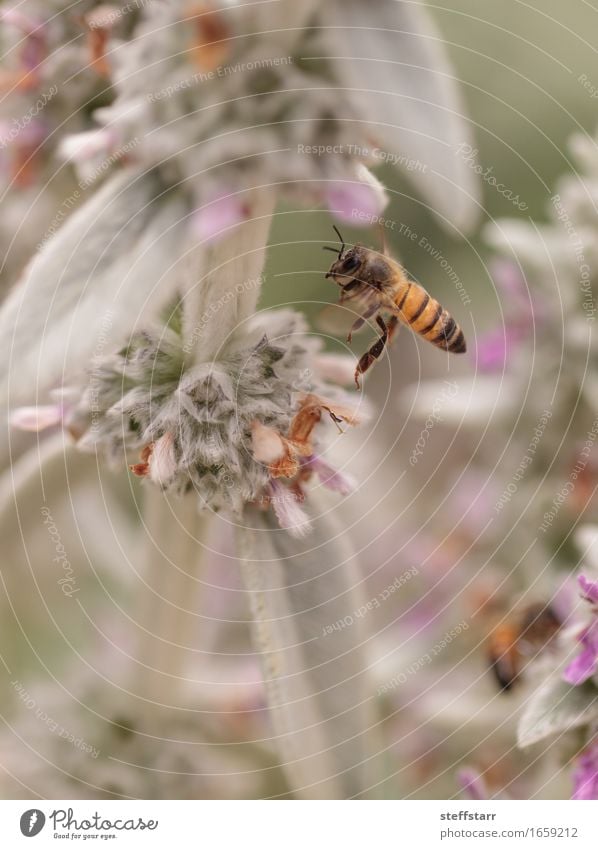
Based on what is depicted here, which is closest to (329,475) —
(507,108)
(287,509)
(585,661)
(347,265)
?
(287,509)

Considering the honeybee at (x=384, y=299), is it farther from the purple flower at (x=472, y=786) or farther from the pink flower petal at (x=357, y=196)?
the purple flower at (x=472, y=786)

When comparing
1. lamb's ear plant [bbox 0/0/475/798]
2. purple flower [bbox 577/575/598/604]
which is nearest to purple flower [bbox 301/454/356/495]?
lamb's ear plant [bbox 0/0/475/798]

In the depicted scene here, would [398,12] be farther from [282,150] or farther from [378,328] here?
[378,328]

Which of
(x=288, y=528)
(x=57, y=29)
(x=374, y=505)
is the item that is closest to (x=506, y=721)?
(x=374, y=505)

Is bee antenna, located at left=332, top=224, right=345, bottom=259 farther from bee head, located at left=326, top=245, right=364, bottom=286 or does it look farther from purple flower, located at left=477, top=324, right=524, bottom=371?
purple flower, located at left=477, top=324, right=524, bottom=371
